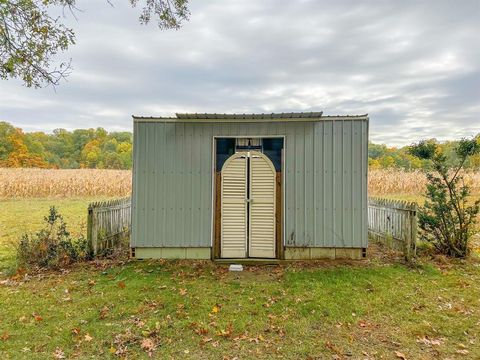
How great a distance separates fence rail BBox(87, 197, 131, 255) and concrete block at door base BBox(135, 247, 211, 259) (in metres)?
0.89

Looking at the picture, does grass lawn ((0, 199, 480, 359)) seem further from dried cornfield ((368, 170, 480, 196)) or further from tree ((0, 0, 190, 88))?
dried cornfield ((368, 170, 480, 196))

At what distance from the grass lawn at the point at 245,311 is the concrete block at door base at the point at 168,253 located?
190 mm

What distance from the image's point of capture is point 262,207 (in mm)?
6105

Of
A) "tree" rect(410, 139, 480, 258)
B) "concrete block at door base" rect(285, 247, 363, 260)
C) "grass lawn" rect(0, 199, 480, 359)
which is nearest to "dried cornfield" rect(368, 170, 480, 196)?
"tree" rect(410, 139, 480, 258)

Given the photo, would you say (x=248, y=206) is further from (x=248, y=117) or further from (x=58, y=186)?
(x=58, y=186)

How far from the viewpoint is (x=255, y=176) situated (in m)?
6.10

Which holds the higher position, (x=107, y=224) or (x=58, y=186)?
(x=58, y=186)

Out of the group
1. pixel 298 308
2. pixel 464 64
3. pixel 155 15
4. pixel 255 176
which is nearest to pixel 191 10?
pixel 155 15

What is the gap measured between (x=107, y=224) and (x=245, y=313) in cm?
409

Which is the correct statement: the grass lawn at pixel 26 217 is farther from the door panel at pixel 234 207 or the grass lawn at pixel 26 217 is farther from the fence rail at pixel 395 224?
the fence rail at pixel 395 224

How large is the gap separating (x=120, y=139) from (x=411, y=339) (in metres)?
54.7

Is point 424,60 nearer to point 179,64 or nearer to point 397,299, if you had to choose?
point 179,64

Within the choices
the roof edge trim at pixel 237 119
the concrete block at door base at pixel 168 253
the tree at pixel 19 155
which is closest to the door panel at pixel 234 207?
the concrete block at door base at pixel 168 253

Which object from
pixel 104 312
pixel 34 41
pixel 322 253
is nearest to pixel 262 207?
pixel 322 253
